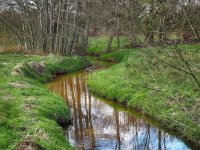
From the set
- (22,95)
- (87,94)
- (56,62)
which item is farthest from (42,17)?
(22,95)

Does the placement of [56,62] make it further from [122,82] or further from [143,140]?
[143,140]

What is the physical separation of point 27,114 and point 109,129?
337cm

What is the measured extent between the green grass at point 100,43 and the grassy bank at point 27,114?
22164 mm

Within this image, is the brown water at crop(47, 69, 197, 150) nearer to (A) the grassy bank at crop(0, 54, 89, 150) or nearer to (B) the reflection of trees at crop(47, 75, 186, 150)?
(B) the reflection of trees at crop(47, 75, 186, 150)

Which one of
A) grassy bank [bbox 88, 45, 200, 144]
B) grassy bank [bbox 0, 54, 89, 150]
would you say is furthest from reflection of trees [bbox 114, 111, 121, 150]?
grassy bank [bbox 0, 54, 89, 150]

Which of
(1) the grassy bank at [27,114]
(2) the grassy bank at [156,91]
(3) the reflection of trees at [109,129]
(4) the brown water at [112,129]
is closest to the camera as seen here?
(1) the grassy bank at [27,114]

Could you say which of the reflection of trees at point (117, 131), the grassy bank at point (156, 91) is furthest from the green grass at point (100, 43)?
the reflection of trees at point (117, 131)

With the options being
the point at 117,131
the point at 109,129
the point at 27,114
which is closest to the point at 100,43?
the point at 109,129

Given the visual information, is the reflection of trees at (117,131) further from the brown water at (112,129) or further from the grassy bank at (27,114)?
the grassy bank at (27,114)

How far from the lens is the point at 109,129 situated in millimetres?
15445

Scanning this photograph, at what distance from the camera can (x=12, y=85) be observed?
19.0 meters

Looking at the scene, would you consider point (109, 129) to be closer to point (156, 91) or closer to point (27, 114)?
point (156, 91)

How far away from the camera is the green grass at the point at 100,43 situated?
47453 millimetres

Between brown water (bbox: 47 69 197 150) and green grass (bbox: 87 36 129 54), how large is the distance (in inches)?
1042
